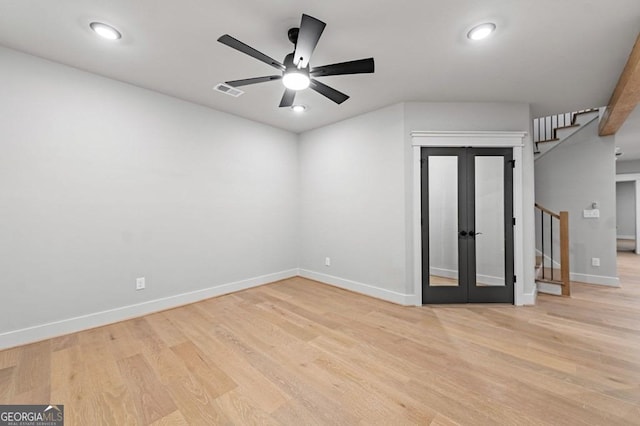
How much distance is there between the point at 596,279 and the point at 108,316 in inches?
290

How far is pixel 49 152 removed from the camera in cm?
264

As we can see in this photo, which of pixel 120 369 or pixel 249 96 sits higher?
pixel 249 96

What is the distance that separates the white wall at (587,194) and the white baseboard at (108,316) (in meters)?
5.85

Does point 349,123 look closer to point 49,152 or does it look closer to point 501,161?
point 501,161

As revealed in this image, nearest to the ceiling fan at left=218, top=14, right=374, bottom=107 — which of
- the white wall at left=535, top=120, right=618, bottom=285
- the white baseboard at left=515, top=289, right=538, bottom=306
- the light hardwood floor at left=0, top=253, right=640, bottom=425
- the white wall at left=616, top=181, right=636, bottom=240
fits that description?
the light hardwood floor at left=0, top=253, right=640, bottom=425

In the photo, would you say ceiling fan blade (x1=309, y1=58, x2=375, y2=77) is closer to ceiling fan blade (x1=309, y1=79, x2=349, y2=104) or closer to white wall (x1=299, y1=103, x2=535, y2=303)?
ceiling fan blade (x1=309, y1=79, x2=349, y2=104)

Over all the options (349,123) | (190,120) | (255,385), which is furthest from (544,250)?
(190,120)

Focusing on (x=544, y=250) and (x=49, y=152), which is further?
(x=544, y=250)

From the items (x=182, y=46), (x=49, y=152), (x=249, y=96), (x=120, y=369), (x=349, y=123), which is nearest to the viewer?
(x=120, y=369)

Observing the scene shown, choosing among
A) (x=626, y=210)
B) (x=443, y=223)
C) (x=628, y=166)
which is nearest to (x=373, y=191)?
(x=443, y=223)

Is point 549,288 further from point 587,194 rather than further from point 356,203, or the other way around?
point 356,203

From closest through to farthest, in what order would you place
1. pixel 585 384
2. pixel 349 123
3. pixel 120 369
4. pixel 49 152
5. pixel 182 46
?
pixel 585 384, pixel 120 369, pixel 182 46, pixel 49 152, pixel 349 123

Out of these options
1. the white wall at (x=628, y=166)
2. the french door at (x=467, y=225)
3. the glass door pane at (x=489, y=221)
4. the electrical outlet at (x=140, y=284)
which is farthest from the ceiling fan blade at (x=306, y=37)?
the white wall at (x=628, y=166)

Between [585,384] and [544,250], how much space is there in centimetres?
416
